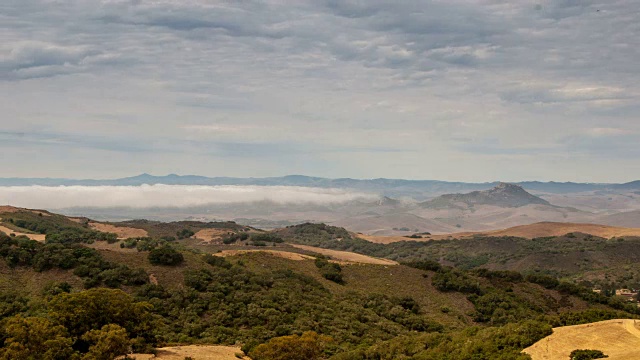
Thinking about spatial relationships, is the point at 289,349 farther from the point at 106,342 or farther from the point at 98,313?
the point at 98,313

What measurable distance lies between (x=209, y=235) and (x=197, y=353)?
434 feet

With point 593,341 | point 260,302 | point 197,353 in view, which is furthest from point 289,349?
point 260,302

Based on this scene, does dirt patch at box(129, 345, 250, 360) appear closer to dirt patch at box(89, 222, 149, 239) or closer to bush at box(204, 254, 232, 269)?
bush at box(204, 254, 232, 269)

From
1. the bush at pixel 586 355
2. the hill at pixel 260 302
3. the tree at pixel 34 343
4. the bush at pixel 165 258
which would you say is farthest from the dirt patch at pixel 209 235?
the bush at pixel 586 355

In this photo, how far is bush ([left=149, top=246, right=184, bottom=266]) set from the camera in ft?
225

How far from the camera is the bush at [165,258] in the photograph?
68.6 meters

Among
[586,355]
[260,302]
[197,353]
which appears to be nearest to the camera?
[586,355]

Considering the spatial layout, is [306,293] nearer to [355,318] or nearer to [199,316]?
[355,318]

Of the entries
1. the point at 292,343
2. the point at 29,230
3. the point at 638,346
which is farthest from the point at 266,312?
the point at 29,230

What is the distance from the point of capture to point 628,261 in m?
158

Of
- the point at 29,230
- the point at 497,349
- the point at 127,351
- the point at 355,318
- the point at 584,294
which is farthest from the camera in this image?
the point at 29,230

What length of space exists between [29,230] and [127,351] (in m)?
112

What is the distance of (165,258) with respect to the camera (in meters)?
68.9

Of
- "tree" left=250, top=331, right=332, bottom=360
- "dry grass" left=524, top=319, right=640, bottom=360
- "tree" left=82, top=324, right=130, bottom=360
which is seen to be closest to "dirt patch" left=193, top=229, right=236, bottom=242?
"tree" left=250, top=331, right=332, bottom=360
